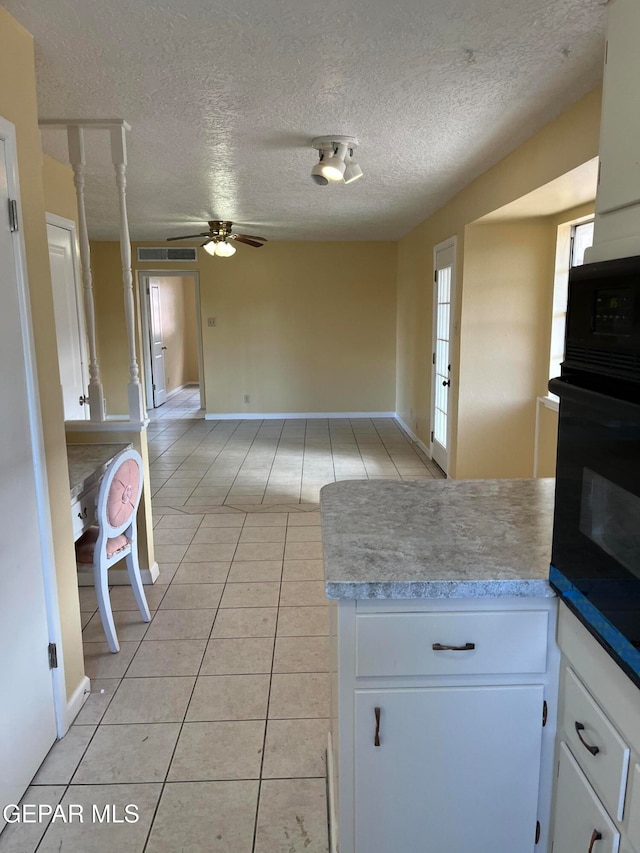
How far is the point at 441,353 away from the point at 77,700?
4.17m

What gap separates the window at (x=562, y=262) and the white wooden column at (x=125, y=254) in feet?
9.09

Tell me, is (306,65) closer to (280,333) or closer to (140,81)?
(140,81)

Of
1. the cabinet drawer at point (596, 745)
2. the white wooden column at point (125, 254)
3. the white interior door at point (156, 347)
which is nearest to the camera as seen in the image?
the cabinet drawer at point (596, 745)

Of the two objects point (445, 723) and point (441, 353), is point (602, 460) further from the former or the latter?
point (441, 353)

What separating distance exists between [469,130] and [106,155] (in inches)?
83.2

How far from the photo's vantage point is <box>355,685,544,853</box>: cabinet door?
129 centimetres

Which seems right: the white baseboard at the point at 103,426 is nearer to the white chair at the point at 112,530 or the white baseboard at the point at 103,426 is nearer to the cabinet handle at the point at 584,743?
the white chair at the point at 112,530

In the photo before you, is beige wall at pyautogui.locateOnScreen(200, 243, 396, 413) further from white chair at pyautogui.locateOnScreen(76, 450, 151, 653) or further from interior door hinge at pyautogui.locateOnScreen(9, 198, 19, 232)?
interior door hinge at pyautogui.locateOnScreen(9, 198, 19, 232)

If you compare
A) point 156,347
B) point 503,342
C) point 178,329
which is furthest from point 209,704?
point 178,329

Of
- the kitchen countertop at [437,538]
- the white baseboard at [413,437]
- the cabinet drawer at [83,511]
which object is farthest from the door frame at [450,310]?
the cabinet drawer at [83,511]

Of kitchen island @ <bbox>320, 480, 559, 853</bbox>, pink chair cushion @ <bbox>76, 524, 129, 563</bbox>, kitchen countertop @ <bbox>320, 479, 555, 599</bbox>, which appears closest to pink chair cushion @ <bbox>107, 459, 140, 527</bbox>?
pink chair cushion @ <bbox>76, 524, 129, 563</bbox>

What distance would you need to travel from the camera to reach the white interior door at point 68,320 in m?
3.68

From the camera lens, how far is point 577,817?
3.99ft

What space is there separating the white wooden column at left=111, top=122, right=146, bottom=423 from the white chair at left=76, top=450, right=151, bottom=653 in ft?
1.36
